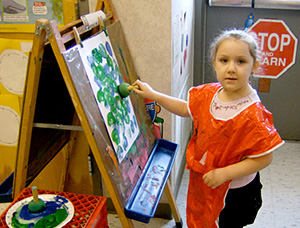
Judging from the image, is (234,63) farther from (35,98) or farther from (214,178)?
(35,98)

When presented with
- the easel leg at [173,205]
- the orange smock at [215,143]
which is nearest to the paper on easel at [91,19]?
the orange smock at [215,143]

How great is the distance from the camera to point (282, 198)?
2.13m

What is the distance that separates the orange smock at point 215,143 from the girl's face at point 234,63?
0.10 meters

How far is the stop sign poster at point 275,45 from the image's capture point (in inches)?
99.0

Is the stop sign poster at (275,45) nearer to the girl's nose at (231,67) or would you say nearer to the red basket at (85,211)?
the girl's nose at (231,67)

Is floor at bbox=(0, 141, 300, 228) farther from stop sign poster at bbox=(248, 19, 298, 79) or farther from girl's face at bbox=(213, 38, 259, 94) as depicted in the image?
girl's face at bbox=(213, 38, 259, 94)

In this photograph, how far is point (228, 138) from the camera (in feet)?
4.19

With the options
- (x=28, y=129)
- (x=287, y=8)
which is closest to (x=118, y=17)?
(x=28, y=129)

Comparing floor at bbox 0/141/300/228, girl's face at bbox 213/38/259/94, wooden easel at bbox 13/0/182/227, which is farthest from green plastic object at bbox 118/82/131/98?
floor at bbox 0/141/300/228

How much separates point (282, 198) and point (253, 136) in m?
1.09

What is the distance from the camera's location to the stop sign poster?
2.52m

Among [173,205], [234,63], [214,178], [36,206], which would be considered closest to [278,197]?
[173,205]

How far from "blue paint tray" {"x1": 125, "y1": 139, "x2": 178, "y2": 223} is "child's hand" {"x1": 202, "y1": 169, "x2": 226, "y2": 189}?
0.57 feet

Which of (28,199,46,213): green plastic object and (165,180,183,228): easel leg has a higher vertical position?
(28,199,46,213): green plastic object
